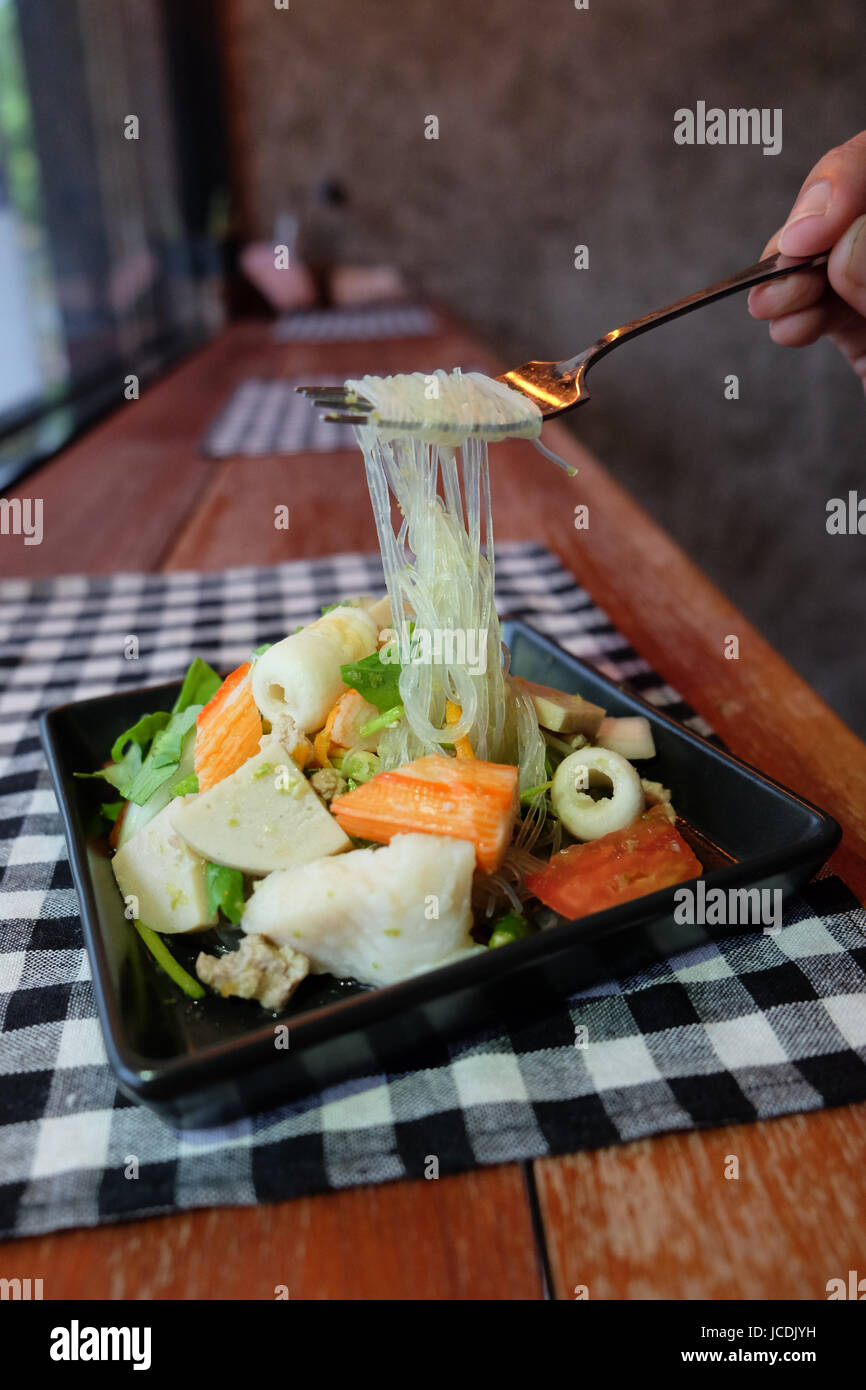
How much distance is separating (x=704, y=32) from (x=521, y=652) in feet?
18.9

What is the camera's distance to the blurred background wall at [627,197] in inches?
191

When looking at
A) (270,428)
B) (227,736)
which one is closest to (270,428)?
(270,428)

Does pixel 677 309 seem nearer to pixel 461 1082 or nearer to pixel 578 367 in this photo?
pixel 578 367

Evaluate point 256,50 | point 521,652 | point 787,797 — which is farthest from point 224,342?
point 787,797

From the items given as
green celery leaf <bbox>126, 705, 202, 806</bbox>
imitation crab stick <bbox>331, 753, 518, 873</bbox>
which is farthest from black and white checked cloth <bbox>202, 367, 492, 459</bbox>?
imitation crab stick <bbox>331, 753, 518, 873</bbox>

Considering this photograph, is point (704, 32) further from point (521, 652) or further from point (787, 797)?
point (787, 797)

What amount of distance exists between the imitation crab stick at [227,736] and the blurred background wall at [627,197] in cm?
380

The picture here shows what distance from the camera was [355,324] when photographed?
5473 mm

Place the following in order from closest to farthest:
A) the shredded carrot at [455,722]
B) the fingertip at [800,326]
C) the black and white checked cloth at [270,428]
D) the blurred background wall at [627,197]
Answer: the shredded carrot at [455,722]
the fingertip at [800,326]
the black and white checked cloth at [270,428]
the blurred background wall at [627,197]

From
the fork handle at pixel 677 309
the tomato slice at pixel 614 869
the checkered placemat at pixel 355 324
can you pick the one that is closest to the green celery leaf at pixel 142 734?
the tomato slice at pixel 614 869

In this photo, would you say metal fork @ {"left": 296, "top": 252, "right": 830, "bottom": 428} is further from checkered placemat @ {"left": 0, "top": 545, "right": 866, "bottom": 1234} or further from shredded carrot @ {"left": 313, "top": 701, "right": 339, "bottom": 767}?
checkered placemat @ {"left": 0, "top": 545, "right": 866, "bottom": 1234}

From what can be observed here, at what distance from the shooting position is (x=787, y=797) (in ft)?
3.17

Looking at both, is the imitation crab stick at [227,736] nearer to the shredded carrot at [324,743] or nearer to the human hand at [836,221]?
the shredded carrot at [324,743]

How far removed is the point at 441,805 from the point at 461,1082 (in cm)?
26
